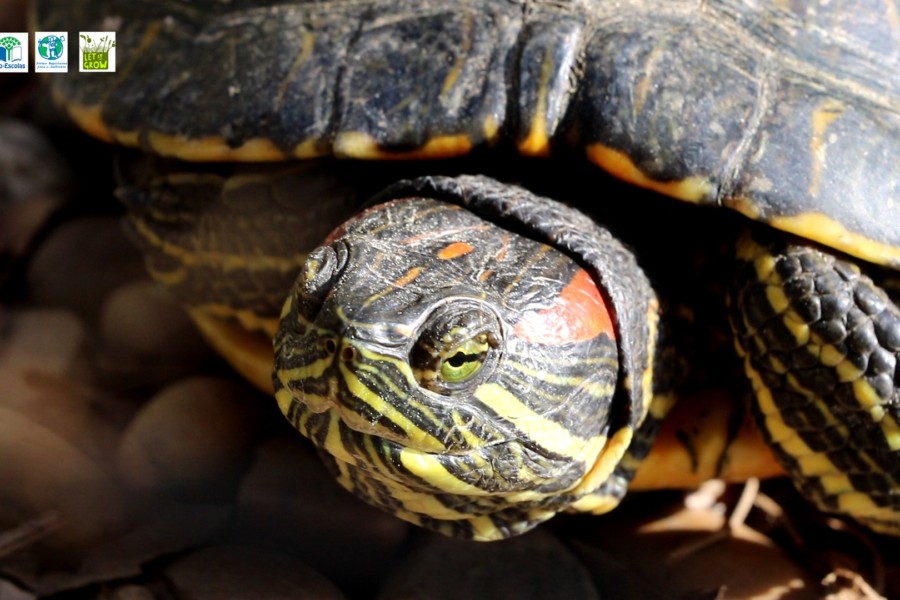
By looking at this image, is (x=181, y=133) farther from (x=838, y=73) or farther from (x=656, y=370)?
(x=838, y=73)

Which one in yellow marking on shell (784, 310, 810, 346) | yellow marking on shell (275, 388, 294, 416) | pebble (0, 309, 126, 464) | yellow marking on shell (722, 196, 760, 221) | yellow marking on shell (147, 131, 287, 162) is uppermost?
yellow marking on shell (722, 196, 760, 221)

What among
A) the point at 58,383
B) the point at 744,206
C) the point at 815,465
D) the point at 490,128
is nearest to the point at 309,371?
the point at 490,128

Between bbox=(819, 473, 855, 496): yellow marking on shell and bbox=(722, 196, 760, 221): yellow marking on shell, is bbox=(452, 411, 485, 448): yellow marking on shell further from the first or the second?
bbox=(819, 473, 855, 496): yellow marking on shell

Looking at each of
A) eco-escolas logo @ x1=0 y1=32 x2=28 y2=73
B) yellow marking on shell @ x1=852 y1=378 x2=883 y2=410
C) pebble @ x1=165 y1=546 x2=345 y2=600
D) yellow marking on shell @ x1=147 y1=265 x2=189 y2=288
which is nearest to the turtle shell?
yellow marking on shell @ x1=852 y1=378 x2=883 y2=410

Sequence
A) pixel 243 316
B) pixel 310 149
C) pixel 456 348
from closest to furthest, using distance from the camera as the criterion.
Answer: pixel 456 348 → pixel 310 149 → pixel 243 316

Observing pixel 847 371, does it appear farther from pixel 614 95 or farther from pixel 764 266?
pixel 614 95

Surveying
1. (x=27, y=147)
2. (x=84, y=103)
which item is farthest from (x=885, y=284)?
(x=27, y=147)

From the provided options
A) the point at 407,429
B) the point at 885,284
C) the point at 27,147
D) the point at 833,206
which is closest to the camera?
the point at 407,429
